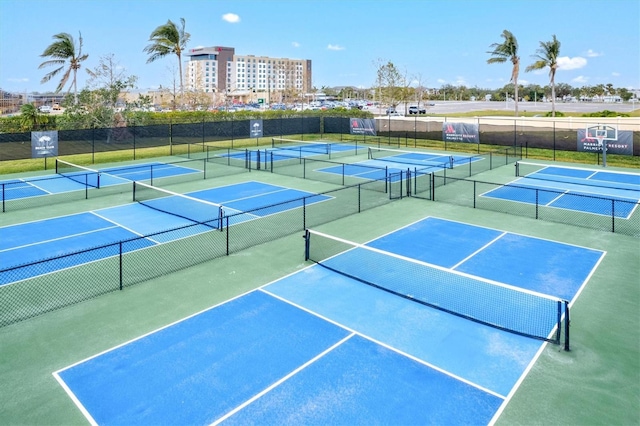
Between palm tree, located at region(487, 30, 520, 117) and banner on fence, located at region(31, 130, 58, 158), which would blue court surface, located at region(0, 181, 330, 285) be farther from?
palm tree, located at region(487, 30, 520, 117)

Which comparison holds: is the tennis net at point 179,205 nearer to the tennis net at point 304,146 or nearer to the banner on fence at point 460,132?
the tennis net at point 304,146

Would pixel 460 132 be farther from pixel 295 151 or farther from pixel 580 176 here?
pixel 295 151

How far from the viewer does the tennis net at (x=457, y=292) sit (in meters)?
10.5

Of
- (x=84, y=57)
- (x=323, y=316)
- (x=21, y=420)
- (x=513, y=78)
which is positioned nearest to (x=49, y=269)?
(x=21, y=420)

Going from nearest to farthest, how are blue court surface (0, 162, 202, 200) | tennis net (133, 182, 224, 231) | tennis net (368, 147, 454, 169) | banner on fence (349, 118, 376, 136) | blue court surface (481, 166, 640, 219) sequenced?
tennis net (133, 182, 224, 231)
blue court surface (481, 166, 640, 219)
blue court surface (0, 162, 202, 200)
tennis net (368, 147, 454, 169)
banner on fence (349, 118, 376, 136)

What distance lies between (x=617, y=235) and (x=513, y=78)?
168 feet

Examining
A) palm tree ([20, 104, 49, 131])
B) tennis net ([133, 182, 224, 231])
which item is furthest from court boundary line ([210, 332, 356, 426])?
palm tree ([20, 104, 49, 131])

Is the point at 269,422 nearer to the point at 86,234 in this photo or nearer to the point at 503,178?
the point at 86,234

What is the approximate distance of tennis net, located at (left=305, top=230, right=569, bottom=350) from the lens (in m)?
10.5

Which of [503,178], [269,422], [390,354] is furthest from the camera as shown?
[503,178]

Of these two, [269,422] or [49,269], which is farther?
[49,269]

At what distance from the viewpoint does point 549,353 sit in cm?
942

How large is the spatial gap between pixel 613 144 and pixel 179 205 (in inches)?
1206

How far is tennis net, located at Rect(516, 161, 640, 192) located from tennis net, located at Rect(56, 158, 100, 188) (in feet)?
84.0
